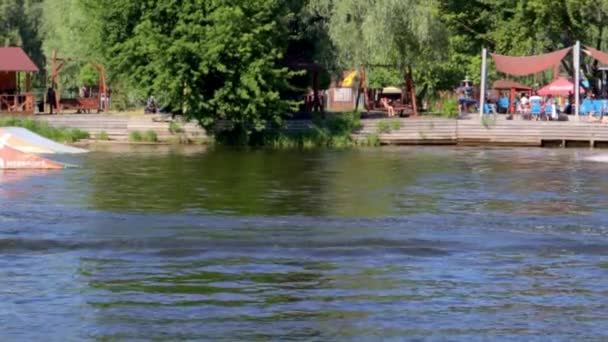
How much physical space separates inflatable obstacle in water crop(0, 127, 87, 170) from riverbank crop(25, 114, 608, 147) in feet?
17.2

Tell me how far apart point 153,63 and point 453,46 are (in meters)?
25.3

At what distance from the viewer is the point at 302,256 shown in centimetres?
2347

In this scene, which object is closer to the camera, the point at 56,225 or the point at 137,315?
the point at 137,315

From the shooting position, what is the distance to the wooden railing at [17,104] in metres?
58.3

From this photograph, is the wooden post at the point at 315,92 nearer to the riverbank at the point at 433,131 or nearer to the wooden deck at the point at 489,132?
the riverbank at the point at 433,131

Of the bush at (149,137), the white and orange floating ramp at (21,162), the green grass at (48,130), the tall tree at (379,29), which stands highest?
the tall tree at (379,29)

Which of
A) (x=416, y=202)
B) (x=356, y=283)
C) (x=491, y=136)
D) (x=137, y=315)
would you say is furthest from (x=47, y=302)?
(x=491, y=136)

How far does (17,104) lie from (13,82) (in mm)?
3467

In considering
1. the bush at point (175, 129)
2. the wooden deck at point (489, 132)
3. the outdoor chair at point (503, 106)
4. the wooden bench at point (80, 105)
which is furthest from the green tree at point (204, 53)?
the outdoor chair at point (503, 106)

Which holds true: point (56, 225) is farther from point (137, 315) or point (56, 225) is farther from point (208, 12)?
point (208, 12)

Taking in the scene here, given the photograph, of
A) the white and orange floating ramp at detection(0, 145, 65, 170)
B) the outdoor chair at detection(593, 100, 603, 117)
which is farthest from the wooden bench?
the outdoor chair at detection(593, 100, 603, 117)

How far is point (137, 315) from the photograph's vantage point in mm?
18562

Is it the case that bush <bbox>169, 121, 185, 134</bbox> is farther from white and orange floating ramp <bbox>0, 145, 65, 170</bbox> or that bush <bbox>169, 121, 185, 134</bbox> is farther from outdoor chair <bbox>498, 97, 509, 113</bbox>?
outdoor chair <bbox>498, 97, 509, 113</bbox>

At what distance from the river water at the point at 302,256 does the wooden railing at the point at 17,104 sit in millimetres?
19352
